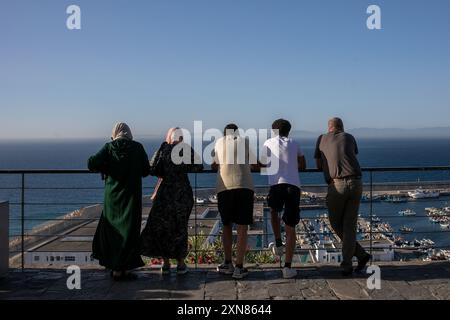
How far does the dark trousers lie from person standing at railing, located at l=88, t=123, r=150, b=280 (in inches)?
78.7

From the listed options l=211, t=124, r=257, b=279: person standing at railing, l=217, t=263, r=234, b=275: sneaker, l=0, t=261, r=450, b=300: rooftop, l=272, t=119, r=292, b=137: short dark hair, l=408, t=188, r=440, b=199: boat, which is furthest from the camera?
l=408, t=188, r=440, b=199: boat

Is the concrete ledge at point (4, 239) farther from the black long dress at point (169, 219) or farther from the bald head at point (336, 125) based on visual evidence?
the bald head at point (336, 125)

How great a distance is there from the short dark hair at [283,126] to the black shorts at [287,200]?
54cm

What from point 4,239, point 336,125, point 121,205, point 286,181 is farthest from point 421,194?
point 4,239

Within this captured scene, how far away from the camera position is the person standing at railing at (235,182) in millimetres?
4855

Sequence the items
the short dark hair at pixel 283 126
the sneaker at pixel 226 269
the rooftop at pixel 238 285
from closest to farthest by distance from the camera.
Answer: the rooftop at pixel 238 285
the short dark hair at pixel 283 126
the sneaker at pixel 226 269

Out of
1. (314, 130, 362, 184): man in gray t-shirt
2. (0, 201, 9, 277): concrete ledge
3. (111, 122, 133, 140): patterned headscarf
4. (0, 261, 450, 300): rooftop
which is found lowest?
(0, 261, 450, 300): rooftop

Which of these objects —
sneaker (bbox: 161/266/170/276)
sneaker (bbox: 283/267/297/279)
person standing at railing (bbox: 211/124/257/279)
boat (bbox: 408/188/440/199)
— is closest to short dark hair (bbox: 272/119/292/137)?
person standing at railing (bbox: 211/124/257/279)

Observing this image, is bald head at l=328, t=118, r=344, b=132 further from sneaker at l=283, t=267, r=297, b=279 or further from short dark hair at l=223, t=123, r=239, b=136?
sneaker at l=283, t=267, r=297, b=279

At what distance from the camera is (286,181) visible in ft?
16.1

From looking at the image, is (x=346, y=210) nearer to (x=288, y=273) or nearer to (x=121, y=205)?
(x=288, y=273)

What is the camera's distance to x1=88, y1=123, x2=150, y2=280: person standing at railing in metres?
4.87

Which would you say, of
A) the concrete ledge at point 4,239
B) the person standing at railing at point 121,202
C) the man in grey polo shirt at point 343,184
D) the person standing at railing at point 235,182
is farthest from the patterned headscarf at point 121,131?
the man in grey polo shirt at point 343,184
